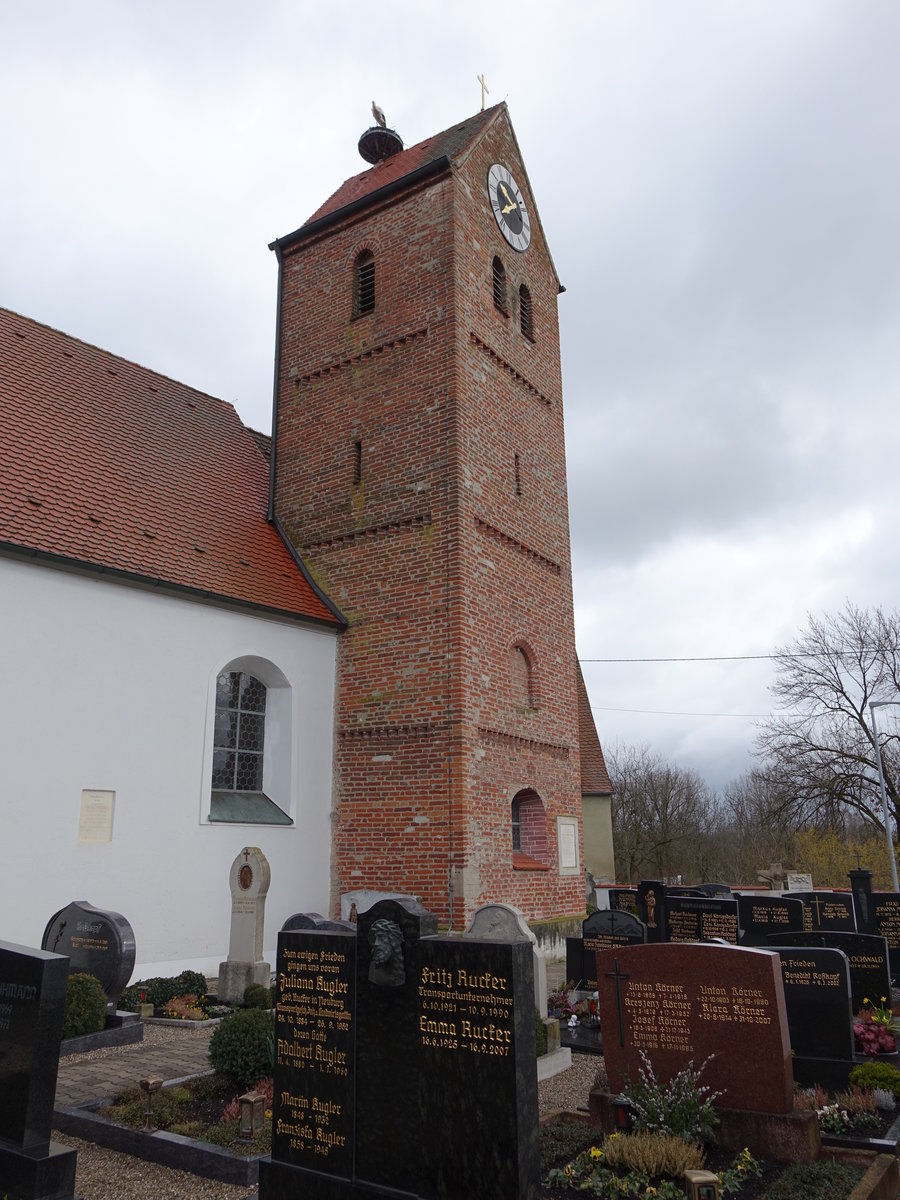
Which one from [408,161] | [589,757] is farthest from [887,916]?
[589,757]

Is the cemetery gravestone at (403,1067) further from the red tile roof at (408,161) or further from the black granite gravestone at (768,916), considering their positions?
the red tile roof at (408,161)

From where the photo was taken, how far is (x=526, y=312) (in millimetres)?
16391

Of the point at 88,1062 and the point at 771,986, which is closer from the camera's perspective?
the point at 771,986

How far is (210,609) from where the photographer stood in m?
11.9

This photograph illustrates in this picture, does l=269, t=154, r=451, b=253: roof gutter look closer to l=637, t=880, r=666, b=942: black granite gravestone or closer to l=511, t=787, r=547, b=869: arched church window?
l=511, t=787, r=547, b=869: arched church window

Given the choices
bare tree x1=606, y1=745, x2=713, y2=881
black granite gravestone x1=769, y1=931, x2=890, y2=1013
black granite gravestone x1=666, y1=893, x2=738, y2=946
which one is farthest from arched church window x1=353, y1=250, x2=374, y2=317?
bare tree x1=606, y1=745, x2=713, y2=881

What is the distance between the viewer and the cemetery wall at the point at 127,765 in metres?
9.39

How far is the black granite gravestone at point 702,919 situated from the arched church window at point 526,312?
1007cm

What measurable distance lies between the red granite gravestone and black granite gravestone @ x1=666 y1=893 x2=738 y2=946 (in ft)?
15.8

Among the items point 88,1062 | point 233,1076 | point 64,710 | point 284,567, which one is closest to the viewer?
point 233,1076

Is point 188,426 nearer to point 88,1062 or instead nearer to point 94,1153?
point 88,1062

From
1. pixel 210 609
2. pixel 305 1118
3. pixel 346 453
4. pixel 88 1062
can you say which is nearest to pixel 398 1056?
pixel 305 1118

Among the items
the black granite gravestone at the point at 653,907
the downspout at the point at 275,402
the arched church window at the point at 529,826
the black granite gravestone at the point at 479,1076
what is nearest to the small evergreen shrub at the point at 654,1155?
the black granite gravestone at the point at 479,1076

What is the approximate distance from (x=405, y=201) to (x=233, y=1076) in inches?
524
